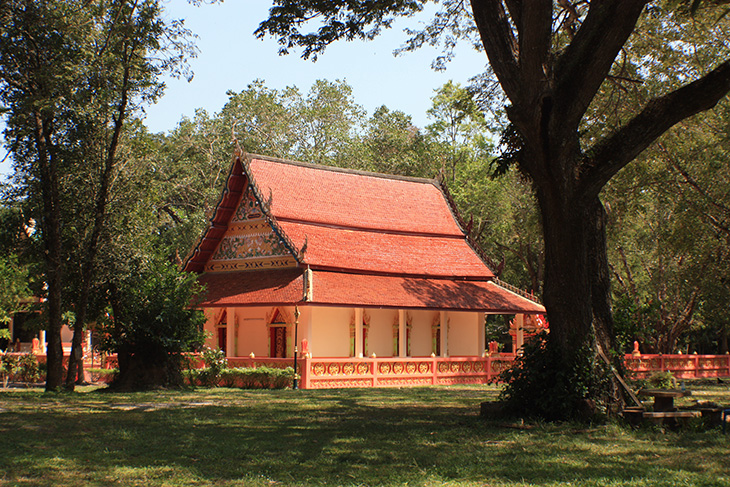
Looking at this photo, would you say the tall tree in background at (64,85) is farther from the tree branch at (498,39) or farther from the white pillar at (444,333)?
the white pillar at (444,333)

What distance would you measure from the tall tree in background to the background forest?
0.08 metres

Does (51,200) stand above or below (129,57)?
below

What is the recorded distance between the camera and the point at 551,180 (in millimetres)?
12492

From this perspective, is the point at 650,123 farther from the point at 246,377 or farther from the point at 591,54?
the point at 246,377

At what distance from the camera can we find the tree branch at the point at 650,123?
36.9 ft

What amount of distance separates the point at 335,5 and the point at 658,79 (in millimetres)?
13962

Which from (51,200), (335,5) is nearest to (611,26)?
(335,5)

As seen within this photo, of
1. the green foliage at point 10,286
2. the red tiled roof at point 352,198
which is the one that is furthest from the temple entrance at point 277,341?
the green foliage at point 10,286

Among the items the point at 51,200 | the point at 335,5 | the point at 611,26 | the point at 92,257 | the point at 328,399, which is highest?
the point at 335,5

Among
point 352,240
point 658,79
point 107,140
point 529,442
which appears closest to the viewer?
point 529,442

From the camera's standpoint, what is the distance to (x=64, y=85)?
59.6 feet

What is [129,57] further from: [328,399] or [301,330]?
[301,330]

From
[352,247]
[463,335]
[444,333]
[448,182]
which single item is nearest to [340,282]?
[352,247]

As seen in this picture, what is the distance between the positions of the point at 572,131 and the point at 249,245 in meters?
18.7
